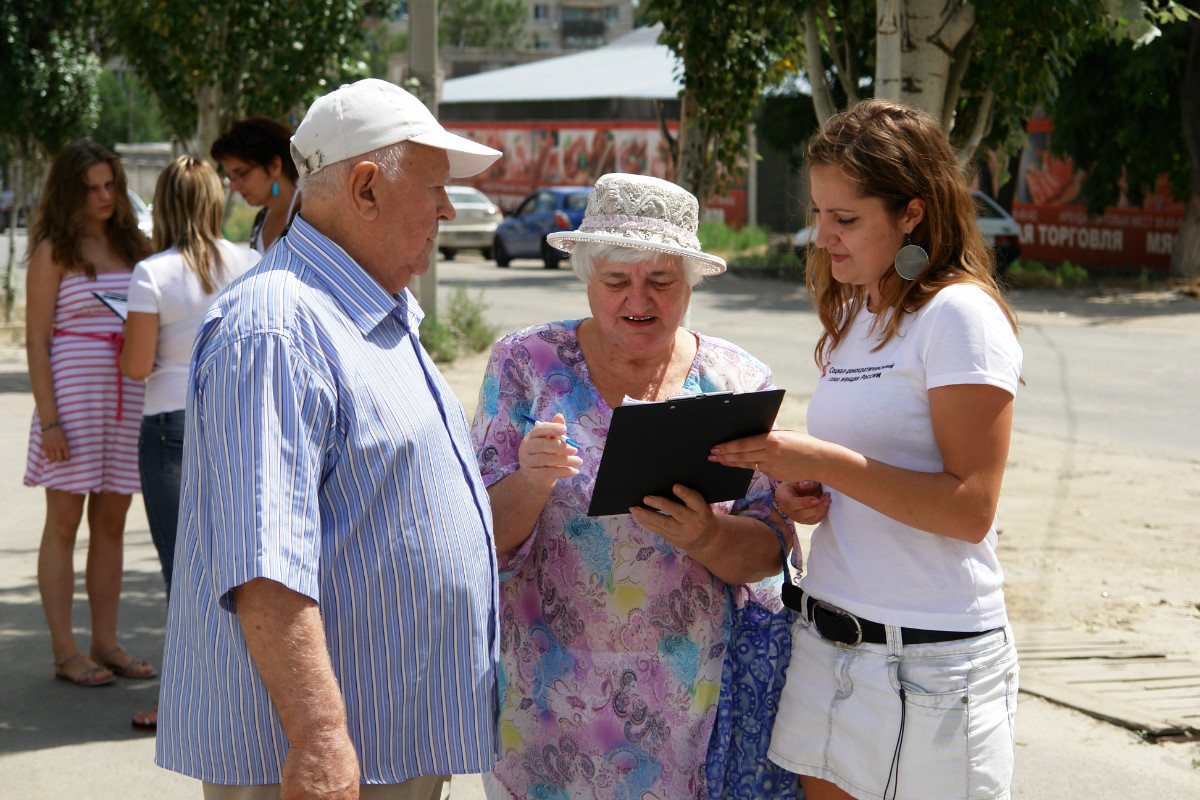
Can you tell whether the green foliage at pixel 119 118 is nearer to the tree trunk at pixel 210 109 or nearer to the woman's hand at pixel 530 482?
Answer: the tree trunk at pixel 210 109

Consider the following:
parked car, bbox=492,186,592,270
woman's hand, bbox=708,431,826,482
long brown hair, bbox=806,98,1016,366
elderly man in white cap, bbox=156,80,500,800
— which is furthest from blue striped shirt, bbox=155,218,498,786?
parked car, bbox=492,186,592,270

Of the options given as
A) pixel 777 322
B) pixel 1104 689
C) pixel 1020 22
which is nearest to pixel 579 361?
pixel 1104 689

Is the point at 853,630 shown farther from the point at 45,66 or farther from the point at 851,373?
the point at 45,66

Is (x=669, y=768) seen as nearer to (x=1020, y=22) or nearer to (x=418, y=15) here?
(x=1020, y=22)

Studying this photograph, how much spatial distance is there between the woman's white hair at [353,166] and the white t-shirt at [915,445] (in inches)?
39.1

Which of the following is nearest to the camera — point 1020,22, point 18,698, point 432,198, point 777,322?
point 432,198

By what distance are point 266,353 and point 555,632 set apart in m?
1.04

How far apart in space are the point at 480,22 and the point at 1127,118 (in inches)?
2585

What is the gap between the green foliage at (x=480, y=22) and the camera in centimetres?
7875

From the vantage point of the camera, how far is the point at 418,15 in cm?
952

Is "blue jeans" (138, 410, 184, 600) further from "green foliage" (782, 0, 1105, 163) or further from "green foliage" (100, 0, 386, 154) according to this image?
"green foliage" (100, 0, 386, 154)

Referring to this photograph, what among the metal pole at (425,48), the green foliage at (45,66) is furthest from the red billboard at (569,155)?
the metal pole at (425,48)

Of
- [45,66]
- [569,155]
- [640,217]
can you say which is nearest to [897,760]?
[640,217]

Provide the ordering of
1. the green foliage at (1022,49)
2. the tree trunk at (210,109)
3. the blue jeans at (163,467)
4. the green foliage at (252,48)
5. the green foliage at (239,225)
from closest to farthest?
the blue jeans at (163,467) < the green foliage at (1022,49) < the green foliage at (252,48) < the tree trunk at (210,109) < the green foliage at (239,225)
